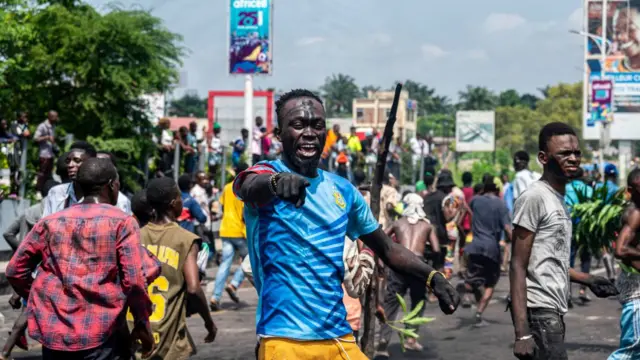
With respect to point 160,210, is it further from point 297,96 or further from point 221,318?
point 221,318

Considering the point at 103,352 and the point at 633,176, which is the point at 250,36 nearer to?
the point at 633,176

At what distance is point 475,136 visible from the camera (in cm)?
8388

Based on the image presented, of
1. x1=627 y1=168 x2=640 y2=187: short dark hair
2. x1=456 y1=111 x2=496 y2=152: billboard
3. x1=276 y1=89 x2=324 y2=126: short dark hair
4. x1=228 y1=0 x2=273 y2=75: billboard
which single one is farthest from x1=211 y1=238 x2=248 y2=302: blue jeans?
x1=456 y1=111 x2=496 y2=152: billboard

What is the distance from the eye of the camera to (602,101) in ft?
117

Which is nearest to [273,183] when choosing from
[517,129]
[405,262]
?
[405,262]

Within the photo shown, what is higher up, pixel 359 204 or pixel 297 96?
pixel 297 96

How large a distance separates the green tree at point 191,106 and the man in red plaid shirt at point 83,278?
120m

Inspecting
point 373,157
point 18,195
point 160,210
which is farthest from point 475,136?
point 160,210

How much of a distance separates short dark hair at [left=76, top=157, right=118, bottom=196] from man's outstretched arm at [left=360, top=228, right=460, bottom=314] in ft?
4.77

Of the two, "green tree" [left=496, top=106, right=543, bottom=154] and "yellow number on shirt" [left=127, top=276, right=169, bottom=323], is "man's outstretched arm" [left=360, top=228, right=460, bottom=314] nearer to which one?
"yellow number on shirt" [left=127, top=276, right=169, bottom=323]

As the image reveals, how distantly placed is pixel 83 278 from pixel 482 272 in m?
8.17

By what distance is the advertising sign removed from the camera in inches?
1359

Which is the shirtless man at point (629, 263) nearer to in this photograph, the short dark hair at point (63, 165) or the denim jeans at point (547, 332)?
the denim jeans at point (547, 332)

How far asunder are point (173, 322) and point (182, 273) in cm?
29
